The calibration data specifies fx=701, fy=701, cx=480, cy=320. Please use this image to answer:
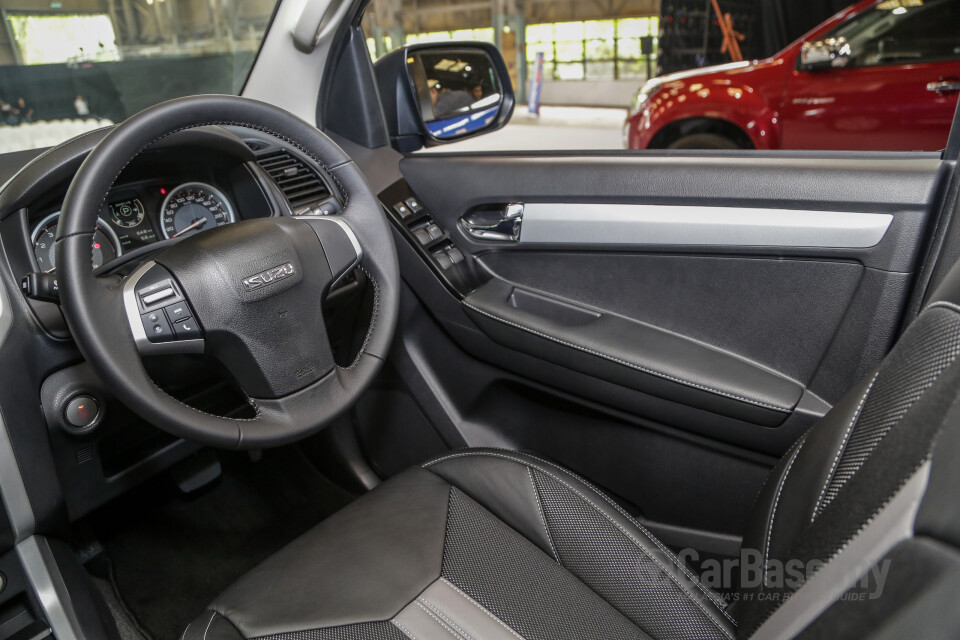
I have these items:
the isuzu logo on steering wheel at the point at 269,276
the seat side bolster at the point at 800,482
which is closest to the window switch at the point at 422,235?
the isuzu logo on steering wheel at the point at 269,276

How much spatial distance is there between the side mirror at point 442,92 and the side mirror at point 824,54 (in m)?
1.76

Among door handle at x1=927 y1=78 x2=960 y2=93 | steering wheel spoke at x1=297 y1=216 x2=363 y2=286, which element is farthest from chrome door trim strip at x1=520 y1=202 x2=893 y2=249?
door handle at x1=927 y1=78 x2=960 y2=93

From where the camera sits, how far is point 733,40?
4.99m

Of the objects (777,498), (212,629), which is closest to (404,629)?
(212,629)

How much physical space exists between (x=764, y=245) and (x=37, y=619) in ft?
4.15

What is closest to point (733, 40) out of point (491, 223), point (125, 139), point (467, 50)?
point (467, 50)

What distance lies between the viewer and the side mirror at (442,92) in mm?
1550

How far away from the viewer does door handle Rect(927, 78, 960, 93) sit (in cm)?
236

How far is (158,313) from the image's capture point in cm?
88

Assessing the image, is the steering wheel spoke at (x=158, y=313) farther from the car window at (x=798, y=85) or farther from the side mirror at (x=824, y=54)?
the side mirror at (x=824, y=54)

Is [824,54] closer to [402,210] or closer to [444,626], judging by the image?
[402,210]

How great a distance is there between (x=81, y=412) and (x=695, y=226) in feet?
3.39

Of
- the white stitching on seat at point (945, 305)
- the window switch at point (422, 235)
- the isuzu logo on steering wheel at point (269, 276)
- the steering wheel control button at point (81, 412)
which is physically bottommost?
the steering wheel control button at point (81, 412)

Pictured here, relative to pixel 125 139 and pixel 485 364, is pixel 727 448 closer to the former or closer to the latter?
pixel 485 364
